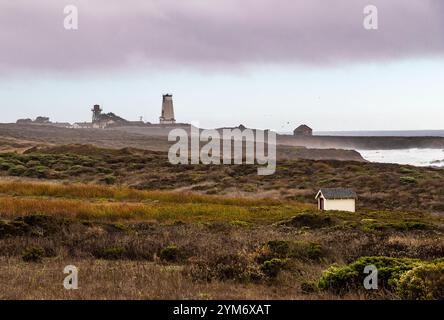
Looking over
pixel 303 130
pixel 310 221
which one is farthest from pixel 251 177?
pixel 303 130

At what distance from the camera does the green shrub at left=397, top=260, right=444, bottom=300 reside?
938 cm

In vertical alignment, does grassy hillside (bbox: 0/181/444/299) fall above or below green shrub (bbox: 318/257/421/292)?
below

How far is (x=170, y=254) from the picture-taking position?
15.0 meters

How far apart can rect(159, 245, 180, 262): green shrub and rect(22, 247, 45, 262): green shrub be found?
129 inches

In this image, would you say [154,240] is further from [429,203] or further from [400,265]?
[429,203]

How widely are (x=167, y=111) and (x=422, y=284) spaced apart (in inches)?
5773

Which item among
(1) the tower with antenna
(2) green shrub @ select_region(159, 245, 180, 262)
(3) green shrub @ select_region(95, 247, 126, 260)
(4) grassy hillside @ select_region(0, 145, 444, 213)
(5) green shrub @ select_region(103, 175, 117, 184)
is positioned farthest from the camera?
(1) the tower with antenna

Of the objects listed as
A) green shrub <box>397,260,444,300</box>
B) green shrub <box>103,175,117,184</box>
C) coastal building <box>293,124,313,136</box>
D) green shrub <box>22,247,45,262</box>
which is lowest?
green shrub <box>103,175,117,184</box>

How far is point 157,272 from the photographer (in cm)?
1256

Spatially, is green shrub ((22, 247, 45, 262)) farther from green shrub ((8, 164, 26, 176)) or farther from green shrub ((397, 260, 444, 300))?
green shrub ((8, 164, 26, 176))

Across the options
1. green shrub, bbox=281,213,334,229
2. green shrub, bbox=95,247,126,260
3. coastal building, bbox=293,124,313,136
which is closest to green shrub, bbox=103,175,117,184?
green shrub, bbox=281,213,334,229

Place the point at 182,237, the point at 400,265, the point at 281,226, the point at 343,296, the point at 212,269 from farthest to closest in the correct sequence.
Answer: the point at 281,226 → the point at 182,237 → the point at 212,269 → the point at 400,265 → the point at 343,296

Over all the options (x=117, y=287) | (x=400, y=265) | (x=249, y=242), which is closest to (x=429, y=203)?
(x=249, y=242)
